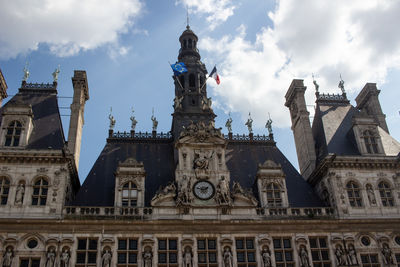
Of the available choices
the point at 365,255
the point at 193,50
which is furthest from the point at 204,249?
the point at 193,50

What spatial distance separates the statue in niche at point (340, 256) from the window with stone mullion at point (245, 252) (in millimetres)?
6305

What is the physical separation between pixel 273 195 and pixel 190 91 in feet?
46.7

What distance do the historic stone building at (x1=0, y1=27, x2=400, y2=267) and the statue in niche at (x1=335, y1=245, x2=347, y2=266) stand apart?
0.25 feet

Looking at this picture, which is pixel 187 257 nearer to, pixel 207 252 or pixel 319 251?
pixel 207 252

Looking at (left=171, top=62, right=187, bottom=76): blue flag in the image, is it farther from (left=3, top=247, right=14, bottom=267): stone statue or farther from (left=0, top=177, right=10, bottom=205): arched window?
(left=3, top=247, right=14, bottom=267): stone statue

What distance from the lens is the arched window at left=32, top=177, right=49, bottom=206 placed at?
108 ft

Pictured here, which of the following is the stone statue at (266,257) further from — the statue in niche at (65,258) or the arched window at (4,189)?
the arched window at (4,189)

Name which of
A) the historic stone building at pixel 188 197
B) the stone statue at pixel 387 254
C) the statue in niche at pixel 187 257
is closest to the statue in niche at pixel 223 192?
the historic stone building at pixel 188 197

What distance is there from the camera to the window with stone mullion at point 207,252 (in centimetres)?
3175

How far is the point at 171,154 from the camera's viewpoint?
132 ft

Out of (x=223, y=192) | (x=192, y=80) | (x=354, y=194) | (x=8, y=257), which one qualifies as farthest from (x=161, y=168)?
(x=354, y=194)

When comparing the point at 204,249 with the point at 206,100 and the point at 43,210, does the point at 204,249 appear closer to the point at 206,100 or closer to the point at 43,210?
the point at 43,210

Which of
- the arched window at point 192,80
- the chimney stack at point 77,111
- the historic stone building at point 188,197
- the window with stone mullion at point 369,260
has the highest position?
the arched window at point 192,80

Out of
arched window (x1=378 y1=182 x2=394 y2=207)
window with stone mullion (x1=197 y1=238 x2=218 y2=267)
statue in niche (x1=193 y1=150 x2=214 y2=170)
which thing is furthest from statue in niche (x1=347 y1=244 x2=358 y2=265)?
statue in niche (x1=193 y1=150 x2=214 y2=170)
